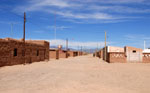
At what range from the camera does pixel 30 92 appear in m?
8.26

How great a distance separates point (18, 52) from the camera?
2773cm

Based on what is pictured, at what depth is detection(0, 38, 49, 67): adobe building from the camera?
23234 mm

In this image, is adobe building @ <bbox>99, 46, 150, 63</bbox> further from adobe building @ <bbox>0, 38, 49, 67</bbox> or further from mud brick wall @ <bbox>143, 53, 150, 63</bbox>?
adobe building @ <bbox>0, 38, 49, 67</bbox>

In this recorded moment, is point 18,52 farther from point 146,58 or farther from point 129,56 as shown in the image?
point 146,58

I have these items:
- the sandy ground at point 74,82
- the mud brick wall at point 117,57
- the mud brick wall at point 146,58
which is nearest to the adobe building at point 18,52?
the sandy ground at point 74,82

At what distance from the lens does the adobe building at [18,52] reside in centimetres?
2323

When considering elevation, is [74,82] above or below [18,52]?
below

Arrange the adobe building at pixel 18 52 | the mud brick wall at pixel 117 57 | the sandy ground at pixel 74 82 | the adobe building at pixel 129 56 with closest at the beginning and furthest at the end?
the sandy ground at pixel 74 82 → the adobe building at pixel 18 52 → the adobe building at pixel 129 56 → the mud brick wall at pixel 117 57

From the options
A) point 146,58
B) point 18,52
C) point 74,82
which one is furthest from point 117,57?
point 74,82

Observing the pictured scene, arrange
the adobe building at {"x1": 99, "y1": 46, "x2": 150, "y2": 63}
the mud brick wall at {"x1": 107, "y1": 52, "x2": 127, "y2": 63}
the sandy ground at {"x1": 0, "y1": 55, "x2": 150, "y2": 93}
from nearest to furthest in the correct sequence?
1. the sandy ground at {"x1": 0, "y1": 55, "x2": 150, "y2": 93}
2. the adobe building at {"x1": 99, "y1": 46, "x2": 150, "y2": 63}
3. the mud brick wall at {"x1": 107, "y1": 52, "x2": 127, "y2": 63}

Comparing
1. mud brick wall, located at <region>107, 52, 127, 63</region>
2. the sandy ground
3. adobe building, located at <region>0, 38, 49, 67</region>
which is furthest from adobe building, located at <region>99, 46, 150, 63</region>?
the sandy ground

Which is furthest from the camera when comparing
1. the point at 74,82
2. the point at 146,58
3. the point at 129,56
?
the point at 129,56

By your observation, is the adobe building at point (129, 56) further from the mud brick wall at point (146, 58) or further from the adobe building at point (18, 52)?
the adobe building at point (18, 52)

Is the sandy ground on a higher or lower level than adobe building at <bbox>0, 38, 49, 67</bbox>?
lower
